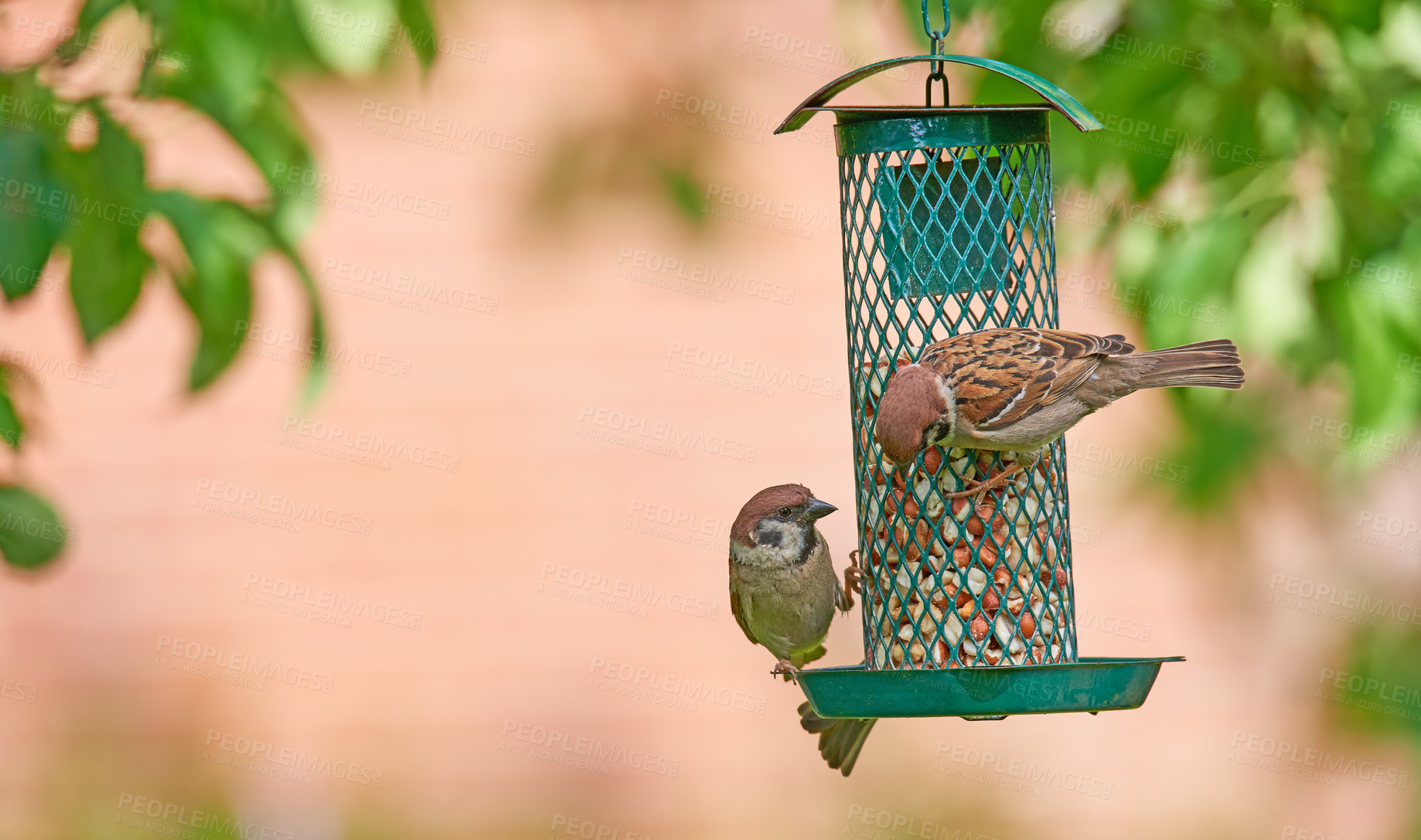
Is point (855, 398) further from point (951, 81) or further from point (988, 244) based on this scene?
point (951, 81)

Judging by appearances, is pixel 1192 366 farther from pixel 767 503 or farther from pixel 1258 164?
pixel 767 503

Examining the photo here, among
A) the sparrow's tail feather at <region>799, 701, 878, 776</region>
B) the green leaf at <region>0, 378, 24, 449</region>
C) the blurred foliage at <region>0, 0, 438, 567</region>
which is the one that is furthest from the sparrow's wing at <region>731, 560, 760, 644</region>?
the green leaf at <region>0, 378, 24, 449</region>

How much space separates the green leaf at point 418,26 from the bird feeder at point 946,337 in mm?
896

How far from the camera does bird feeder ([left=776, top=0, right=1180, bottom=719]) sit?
3641 millimetres

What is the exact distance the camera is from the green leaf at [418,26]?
3.65 m

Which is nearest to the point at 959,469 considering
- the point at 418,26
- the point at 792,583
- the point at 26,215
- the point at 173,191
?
the point at 792,583

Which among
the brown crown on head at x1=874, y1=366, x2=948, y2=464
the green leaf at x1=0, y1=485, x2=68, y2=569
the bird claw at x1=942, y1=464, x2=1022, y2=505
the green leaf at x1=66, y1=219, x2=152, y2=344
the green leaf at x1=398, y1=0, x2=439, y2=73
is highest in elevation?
the green leaf at x1=398, y1=0, x2=439, y2=73

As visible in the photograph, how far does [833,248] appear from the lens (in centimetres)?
794

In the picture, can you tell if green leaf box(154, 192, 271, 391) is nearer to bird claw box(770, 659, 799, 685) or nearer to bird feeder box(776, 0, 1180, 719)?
bird feeder box(776, 0, 1180, 719)

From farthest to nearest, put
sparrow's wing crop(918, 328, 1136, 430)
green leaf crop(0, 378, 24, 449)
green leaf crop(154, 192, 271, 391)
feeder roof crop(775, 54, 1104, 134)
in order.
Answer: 1. green leaf crop(154, 192, 271, 391)
2. sparrow's wing crop(918, 328, 1136, 430)
3. green leaf crop(0, 378, 24, 449)
4. feeder roof crop(775, 54, 1104, 134)

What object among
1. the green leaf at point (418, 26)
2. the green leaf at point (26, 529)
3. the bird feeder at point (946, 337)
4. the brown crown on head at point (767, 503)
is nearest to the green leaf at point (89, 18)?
the green leaf at point (418, 26)

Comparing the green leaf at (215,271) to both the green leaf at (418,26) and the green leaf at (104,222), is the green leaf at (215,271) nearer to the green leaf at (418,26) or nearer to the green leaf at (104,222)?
the green leaf at (104,222)

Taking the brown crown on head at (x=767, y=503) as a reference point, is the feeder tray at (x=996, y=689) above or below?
below

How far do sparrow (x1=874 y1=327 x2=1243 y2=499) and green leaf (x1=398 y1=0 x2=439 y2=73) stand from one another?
139 centimetres
